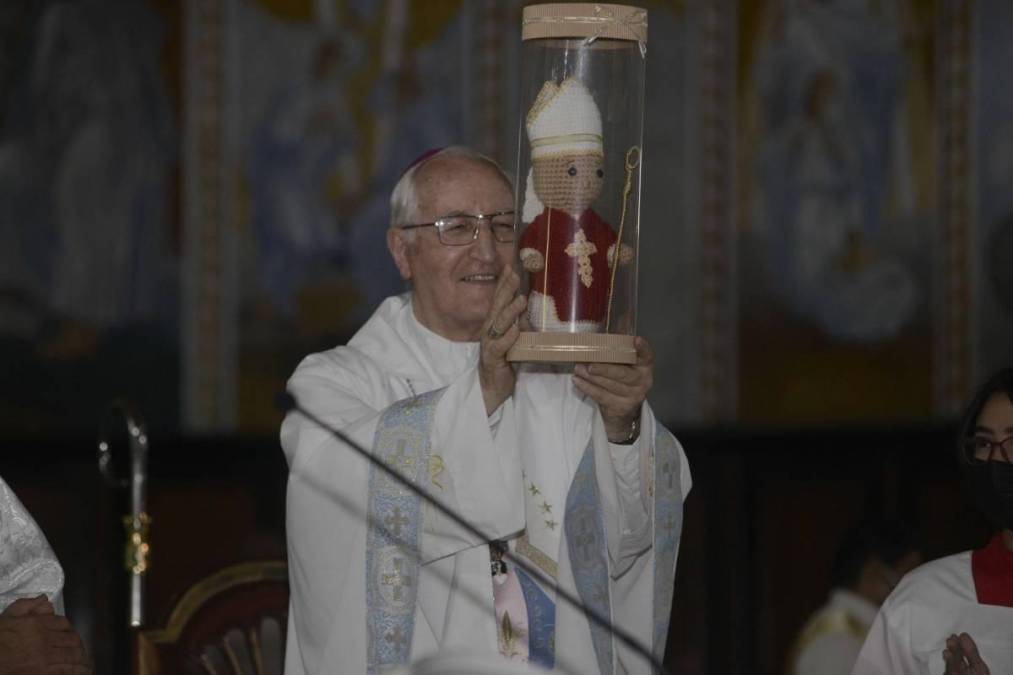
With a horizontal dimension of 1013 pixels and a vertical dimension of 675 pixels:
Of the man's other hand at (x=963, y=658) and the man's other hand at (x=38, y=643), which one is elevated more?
the man's other hand at (x=38, y=643)

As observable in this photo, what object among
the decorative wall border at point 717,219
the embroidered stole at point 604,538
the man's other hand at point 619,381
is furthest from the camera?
the decorative wall border at point 717,219

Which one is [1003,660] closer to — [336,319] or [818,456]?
[818,456]

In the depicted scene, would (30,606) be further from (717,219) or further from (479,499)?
(717,219)

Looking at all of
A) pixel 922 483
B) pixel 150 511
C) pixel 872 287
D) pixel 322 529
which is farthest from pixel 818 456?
pixel 872 287

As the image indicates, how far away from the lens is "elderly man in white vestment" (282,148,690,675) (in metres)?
4.50

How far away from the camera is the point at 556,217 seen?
4332 mm

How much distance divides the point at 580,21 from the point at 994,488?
1.50 m

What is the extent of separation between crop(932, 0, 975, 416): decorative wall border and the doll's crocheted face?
7.27 m

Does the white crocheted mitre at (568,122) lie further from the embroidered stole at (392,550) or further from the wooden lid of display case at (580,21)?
the embroidered stole at (392,550)

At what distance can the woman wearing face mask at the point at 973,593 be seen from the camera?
4.49m

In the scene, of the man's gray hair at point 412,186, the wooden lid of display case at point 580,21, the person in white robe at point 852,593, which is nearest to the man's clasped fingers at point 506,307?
the wooden lid of display case at point 580,21

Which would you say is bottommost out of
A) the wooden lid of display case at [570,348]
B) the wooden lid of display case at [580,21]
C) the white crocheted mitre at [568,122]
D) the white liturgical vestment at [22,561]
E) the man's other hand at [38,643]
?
Answer: the man's other hand at [38,643]

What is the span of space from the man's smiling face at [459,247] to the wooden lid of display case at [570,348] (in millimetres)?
608

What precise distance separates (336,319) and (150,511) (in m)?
4.17
